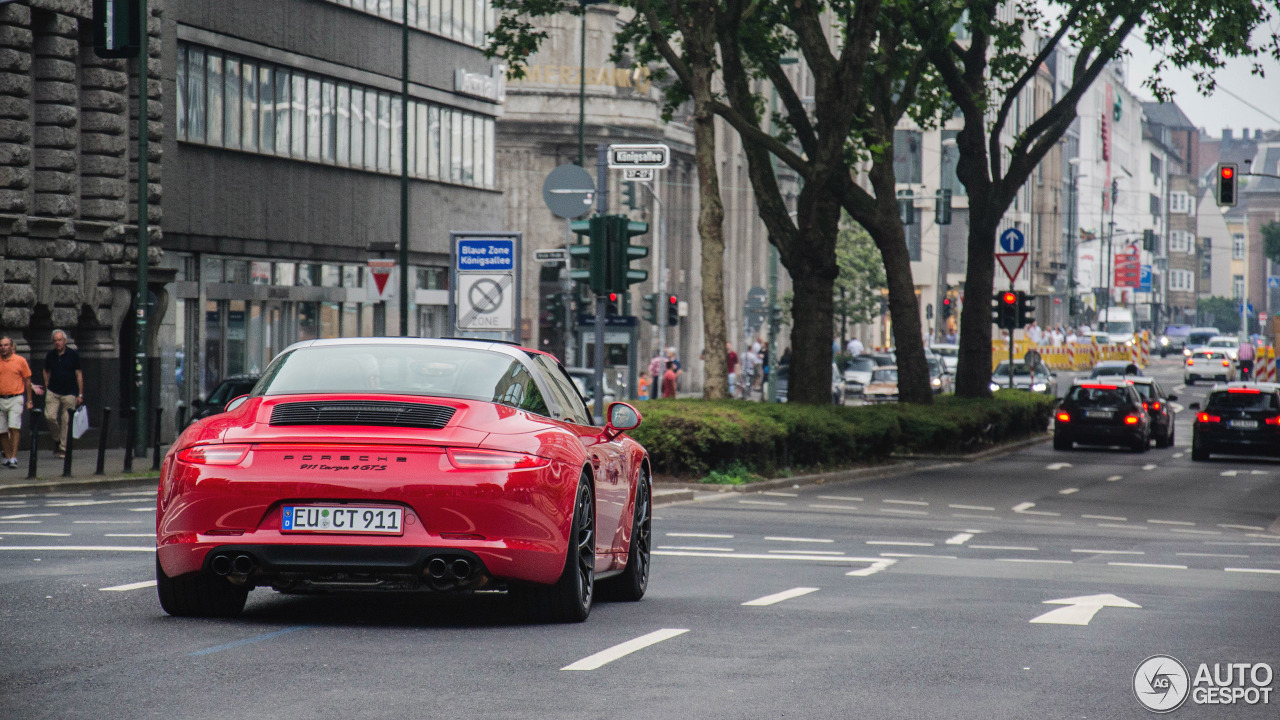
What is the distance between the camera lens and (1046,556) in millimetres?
16109

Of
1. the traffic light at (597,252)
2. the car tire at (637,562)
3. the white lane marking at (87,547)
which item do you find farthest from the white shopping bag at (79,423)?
the car tire at (637,562)

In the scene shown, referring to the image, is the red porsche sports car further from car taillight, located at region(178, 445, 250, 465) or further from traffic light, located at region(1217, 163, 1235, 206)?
traffic light, located at region(1217, 163, 1235, 206)

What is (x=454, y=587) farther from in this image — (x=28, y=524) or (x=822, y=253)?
(x=822, y=253)

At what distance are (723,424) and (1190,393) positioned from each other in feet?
190

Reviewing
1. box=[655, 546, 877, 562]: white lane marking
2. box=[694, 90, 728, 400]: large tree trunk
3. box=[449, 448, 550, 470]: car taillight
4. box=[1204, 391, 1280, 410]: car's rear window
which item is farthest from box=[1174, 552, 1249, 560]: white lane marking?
box=[1204, 391, 1280, 410]: car's rear window

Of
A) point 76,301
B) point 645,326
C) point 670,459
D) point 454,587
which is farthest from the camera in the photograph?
point 645,326

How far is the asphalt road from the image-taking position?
22.9 ft

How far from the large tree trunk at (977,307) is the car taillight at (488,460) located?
3076 cm

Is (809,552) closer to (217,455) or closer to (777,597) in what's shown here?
(777,597)

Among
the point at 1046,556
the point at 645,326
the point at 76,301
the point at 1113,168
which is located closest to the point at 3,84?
the point at 76,301

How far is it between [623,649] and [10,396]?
19217 millimetres

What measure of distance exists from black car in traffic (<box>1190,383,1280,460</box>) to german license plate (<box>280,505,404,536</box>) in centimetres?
3116

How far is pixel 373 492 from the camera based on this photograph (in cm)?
848

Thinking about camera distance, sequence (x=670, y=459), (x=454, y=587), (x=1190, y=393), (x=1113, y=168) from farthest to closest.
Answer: (x=1113, y=168)
(x=1190, y=393)
(x=670, y=459)
(x=454, y=587)
